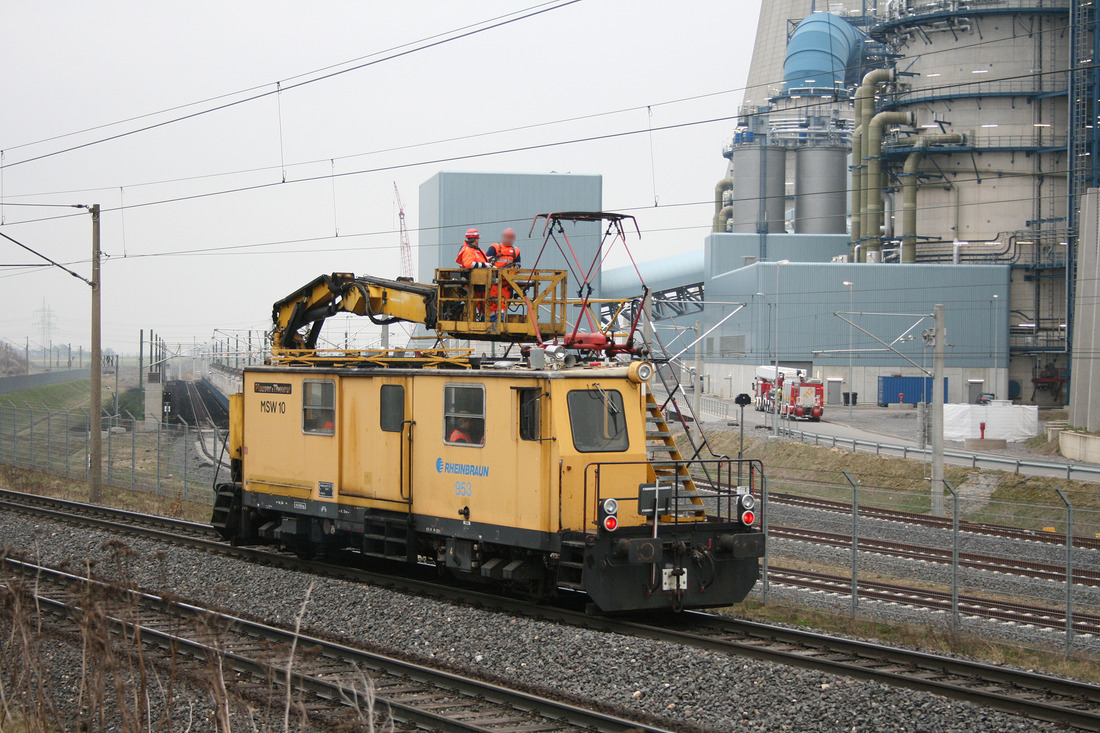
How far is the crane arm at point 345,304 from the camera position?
49.0ft

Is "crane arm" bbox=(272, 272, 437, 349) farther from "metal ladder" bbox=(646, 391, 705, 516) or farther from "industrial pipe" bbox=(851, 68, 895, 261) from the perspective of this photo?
"industrial pipe" bbox=(851, 68, 895, 261)

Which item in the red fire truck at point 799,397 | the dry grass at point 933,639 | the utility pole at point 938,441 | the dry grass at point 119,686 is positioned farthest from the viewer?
the red fire truck at point 799,397

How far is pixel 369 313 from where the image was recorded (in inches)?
615

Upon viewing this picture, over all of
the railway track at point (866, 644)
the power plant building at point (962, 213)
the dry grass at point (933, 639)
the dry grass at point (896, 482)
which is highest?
the power plant building at point (962, 213)

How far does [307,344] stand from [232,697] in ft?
30.9

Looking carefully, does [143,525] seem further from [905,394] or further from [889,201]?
[889,201]

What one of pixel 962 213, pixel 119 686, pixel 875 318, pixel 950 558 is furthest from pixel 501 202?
pixel 119 686

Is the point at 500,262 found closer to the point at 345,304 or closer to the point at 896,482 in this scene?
the point at 345,304

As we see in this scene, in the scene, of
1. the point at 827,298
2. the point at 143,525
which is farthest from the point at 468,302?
the point at 827,298

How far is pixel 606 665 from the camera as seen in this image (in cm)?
988

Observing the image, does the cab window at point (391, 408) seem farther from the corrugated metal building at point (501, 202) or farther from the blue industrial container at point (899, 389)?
the corrugated metal building at point (501, 202)

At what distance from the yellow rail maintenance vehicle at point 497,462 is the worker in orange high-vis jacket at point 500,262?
5 centimetres

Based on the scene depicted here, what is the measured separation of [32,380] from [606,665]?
7852cm

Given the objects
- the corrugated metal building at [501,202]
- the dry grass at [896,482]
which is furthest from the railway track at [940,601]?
the corrugated metal building at [501,202]
